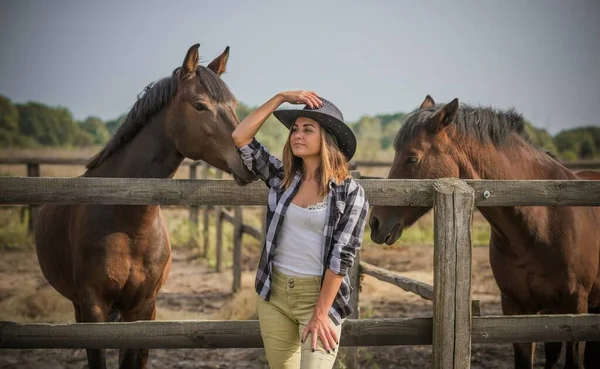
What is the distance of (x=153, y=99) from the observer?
12.9ft

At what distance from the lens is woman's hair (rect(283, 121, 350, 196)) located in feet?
8.80

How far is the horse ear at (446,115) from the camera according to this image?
4.05m

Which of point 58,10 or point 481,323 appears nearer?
point 481,323

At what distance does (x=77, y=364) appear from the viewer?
18.9ft

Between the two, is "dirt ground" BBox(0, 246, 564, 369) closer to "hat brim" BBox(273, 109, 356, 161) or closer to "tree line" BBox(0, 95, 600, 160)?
"hat brim" BBox(273, 109, 356, 161)

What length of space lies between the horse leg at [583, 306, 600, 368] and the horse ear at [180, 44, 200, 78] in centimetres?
387

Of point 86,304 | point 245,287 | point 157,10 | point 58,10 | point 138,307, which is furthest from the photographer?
point 58,10

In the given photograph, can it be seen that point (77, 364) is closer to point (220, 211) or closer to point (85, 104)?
point (220, 211)

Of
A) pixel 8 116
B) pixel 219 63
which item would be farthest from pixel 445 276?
pixel 8 116

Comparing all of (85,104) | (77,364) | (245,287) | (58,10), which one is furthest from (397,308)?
(58,10)

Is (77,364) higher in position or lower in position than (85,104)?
lower

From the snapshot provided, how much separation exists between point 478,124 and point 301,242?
2.27 m

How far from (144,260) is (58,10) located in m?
97.4

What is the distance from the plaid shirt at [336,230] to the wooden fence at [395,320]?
19.3 inches
